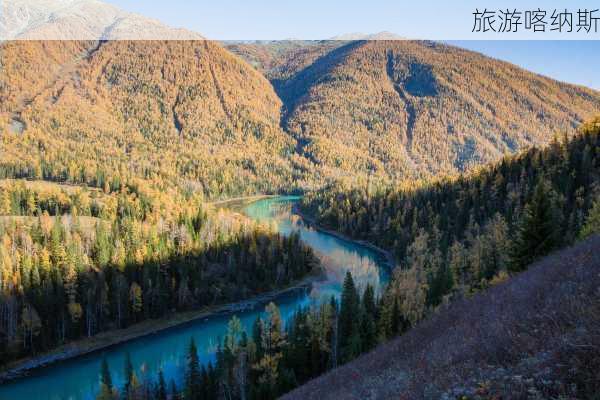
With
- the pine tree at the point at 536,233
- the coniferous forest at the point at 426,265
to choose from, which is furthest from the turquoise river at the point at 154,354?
the pine tree at the point at 536,233

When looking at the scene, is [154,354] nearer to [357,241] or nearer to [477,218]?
[477,218]

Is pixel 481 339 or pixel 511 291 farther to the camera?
pixel 511 291

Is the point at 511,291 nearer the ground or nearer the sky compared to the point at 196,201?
nearer the sky

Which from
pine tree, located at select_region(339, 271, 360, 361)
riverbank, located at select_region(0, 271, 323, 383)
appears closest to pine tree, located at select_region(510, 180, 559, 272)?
pine tree, located at select_region(339, 271, 360, 361)

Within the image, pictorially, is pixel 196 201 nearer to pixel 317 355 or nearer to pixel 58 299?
pixel 58 299

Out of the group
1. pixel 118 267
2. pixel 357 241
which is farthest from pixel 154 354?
pixel 357 241

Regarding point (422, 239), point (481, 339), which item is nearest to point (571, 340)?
point (481, 339)
